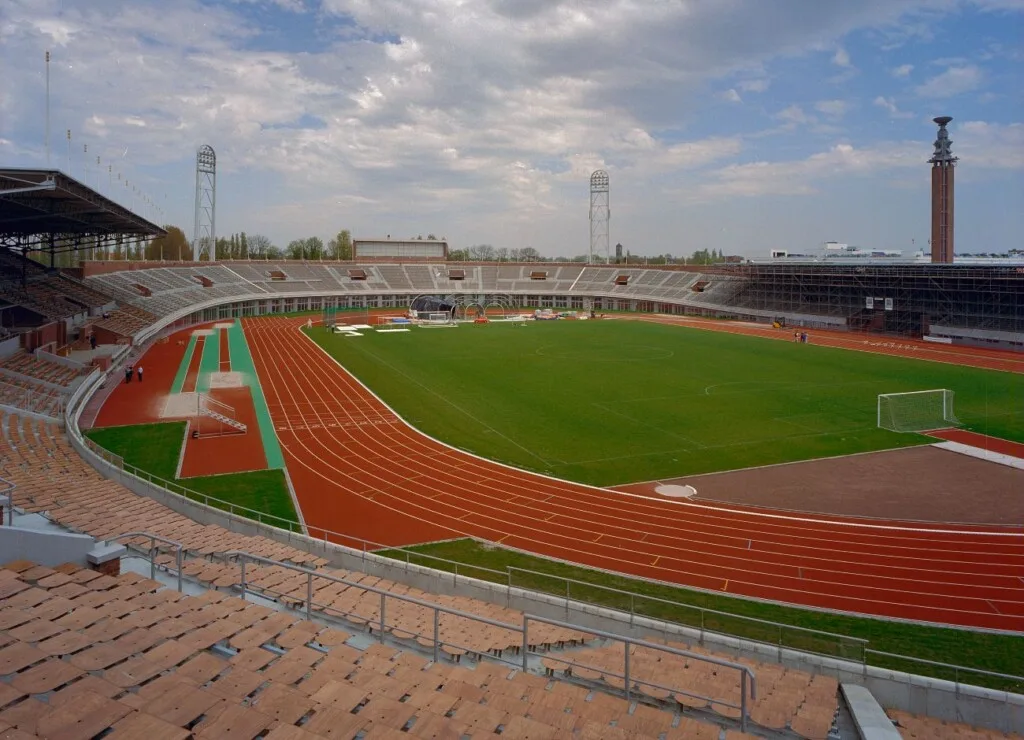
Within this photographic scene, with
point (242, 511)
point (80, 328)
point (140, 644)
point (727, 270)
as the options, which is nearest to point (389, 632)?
point (140, 644)

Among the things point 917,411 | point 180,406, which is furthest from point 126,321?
point 917,411

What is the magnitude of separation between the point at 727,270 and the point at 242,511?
256ft

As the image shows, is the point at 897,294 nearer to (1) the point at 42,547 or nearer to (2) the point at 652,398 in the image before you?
(2) the point at 652,398

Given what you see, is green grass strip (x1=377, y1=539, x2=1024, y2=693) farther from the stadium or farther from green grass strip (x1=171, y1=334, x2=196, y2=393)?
green grass strip (x1=171, y1=334, x2=196, y2=393)

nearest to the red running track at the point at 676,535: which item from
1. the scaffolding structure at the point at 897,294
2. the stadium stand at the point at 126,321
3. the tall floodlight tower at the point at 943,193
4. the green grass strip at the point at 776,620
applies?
the green grass strip at the point at 776,620

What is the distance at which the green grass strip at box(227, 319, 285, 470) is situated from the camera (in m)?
25.3

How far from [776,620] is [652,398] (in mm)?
21295

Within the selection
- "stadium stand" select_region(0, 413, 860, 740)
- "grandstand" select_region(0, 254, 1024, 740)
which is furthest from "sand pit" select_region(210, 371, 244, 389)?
"stadium stand" select_region(0, 413, 860, 740)

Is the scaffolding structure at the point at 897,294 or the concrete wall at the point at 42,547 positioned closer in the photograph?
the concrete wall at the point at 42,547

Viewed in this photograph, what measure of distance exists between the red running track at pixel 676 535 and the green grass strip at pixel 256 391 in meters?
0.60

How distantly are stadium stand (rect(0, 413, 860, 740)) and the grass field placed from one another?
809 centimetres

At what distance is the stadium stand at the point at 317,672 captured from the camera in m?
6.55

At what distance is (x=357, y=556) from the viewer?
14.6 meters

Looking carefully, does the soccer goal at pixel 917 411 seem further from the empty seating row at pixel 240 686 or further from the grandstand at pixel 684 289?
the grandstand at pixel 684 289
